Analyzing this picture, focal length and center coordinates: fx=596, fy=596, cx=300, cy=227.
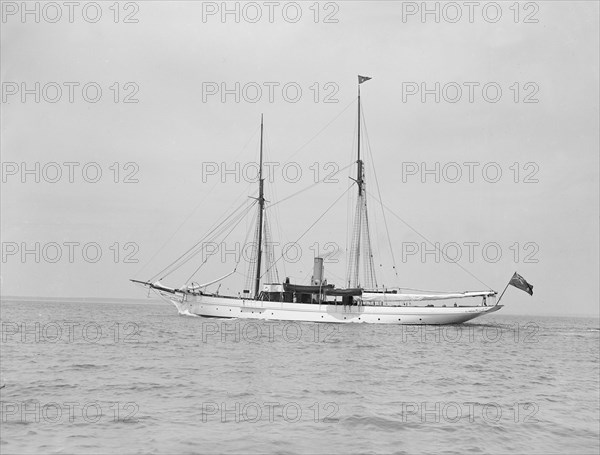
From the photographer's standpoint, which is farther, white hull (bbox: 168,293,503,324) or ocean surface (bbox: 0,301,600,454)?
white hull (bbox: 168,293,503,324)

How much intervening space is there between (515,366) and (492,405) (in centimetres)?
1546

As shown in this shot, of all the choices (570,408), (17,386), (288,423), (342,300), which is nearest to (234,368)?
(17,386)

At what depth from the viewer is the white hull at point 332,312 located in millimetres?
64688

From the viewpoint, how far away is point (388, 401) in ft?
63.7

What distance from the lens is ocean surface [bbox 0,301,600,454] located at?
13.7m

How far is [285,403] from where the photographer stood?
18.4 metres

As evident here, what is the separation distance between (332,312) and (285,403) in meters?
47.3

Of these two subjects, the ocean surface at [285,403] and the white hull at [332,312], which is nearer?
the ocean surface at [285,403]

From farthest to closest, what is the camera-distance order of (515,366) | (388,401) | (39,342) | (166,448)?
(39,342), (515,366), (388,401), (166,448)

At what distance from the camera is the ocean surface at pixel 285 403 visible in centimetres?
1371

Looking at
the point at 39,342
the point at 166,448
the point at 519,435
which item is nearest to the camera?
the point at 166,448

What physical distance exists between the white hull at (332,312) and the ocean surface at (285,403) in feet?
98.6

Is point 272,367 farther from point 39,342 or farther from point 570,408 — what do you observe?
point 39,342

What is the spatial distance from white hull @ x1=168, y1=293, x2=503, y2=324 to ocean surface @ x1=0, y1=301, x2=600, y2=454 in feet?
98.6
